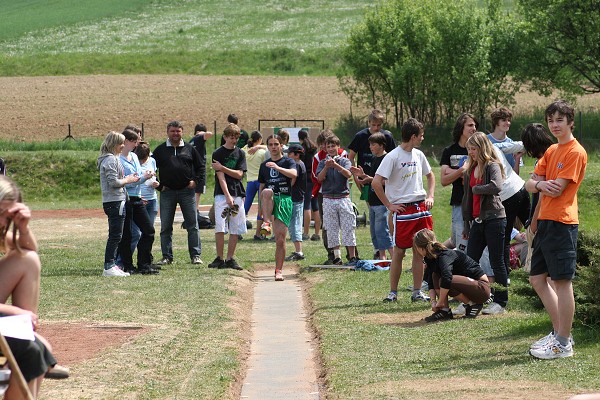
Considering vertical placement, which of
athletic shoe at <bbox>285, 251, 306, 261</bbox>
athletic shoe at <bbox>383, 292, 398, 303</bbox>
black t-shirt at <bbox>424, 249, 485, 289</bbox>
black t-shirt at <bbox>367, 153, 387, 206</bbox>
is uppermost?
black t-shirt at <bbox>367, 153, 387, 206</bbox>

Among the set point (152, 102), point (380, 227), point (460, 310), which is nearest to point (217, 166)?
point (380, 227)

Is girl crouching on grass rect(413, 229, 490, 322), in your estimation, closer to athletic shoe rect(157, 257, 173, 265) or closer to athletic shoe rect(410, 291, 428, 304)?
athletic shoe rect(410, 291, 428, 304)

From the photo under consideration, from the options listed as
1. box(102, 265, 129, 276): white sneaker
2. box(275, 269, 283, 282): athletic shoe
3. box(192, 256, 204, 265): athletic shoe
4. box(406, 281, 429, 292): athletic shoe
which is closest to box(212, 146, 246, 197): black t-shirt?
box(192, 256, 204, 265): athletic shoe

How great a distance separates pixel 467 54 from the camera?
4578cm

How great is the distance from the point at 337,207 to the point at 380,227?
2.85 feet

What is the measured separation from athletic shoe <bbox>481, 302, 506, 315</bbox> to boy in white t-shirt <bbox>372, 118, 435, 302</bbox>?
1.06 metres

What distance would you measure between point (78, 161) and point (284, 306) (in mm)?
22723

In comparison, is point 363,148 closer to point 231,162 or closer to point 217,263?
point 231,162

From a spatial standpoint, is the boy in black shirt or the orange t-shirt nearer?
the orange t-shirt

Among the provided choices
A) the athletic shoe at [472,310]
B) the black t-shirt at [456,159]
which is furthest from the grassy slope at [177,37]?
the athletic shoe at [472,310]

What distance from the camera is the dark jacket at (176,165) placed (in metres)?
15.7

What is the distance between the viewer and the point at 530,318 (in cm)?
1045

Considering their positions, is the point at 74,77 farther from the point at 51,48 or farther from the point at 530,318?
the point at 530,318

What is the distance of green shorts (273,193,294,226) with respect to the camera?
1457 centimetres
